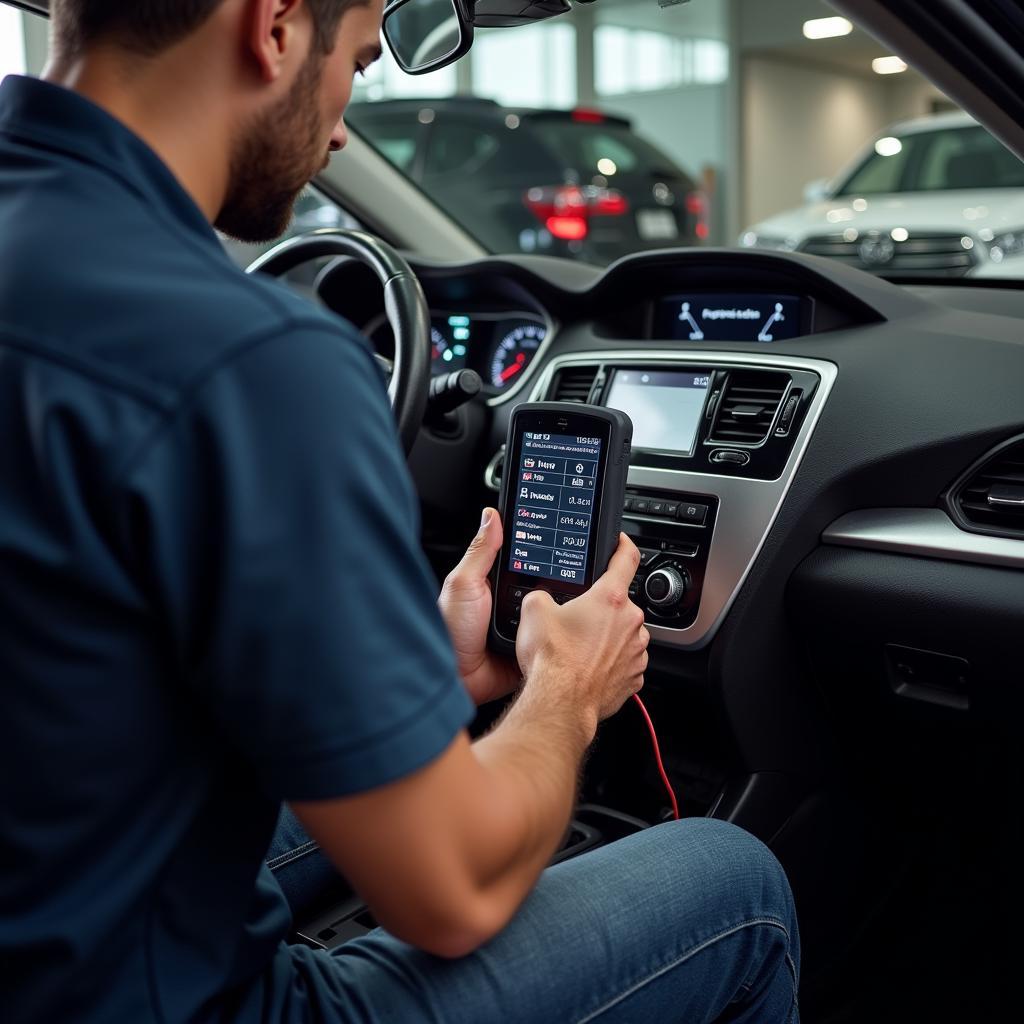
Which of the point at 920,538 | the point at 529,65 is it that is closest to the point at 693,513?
the point at 920,538

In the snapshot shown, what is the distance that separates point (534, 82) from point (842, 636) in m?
10.9

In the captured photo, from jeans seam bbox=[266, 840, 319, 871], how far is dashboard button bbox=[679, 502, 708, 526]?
2.09ft

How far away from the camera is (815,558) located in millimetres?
1605

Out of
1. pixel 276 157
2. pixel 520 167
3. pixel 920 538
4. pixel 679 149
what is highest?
pixel 276 157

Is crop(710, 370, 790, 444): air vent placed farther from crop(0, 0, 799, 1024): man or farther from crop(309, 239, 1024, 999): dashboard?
crop(0, 0, 799, 1024): man

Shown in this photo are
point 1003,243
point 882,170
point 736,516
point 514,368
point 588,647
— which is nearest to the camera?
point 588,647

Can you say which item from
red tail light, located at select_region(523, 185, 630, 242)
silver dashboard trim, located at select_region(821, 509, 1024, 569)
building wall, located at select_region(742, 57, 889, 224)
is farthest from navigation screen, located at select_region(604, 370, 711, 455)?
building wall, located at select_region(742, 57, 889, 224)

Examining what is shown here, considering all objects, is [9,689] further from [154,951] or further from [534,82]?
[534,82]

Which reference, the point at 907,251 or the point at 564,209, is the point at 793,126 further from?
the point at 907,251

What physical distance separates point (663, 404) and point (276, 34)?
1.03m

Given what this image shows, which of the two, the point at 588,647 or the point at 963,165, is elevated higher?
the point at 963,165

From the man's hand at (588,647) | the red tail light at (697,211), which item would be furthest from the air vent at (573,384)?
the red tail light at (697,211)

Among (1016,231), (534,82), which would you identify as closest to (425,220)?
(1016,231)

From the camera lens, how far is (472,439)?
202 cm
